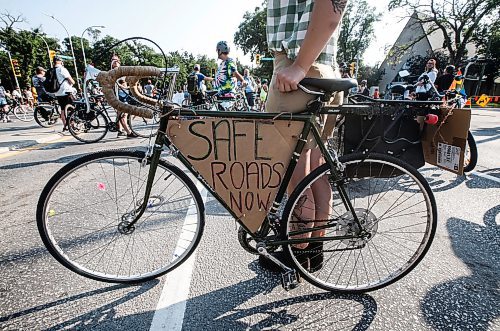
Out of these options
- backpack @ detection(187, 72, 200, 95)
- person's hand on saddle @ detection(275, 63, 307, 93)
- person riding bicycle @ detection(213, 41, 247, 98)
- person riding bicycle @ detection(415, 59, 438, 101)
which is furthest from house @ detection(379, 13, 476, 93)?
person's hand on saddle @ detection(275, 63, 307, 93)

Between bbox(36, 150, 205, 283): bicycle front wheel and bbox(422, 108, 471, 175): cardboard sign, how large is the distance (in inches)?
60.3

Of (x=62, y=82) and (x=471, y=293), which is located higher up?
(x=62, y=82)

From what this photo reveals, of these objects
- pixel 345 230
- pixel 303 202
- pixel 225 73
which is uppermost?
pixel 225 73

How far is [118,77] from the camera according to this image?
144cm

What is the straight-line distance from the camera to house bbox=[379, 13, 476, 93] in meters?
38.8

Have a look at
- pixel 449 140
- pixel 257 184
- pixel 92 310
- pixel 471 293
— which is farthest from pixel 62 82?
pixel 471 293

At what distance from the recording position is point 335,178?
1623 mm

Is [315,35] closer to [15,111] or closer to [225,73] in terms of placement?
[225,73]

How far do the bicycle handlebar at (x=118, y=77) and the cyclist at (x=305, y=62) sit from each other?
27.3 inches

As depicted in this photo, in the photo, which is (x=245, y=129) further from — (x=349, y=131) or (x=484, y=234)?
(x=484, y=234)

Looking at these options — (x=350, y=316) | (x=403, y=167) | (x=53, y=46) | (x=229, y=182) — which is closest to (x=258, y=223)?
(x=229, y=182)

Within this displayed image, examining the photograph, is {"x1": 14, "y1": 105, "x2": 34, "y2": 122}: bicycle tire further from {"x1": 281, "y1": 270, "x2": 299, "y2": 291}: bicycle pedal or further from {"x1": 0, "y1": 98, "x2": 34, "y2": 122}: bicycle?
{"x1": 281, "y1": 270, "x2": 299, "y2": 291}: bicycle pedal

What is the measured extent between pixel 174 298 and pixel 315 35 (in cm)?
170

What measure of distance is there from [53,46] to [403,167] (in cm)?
8002
